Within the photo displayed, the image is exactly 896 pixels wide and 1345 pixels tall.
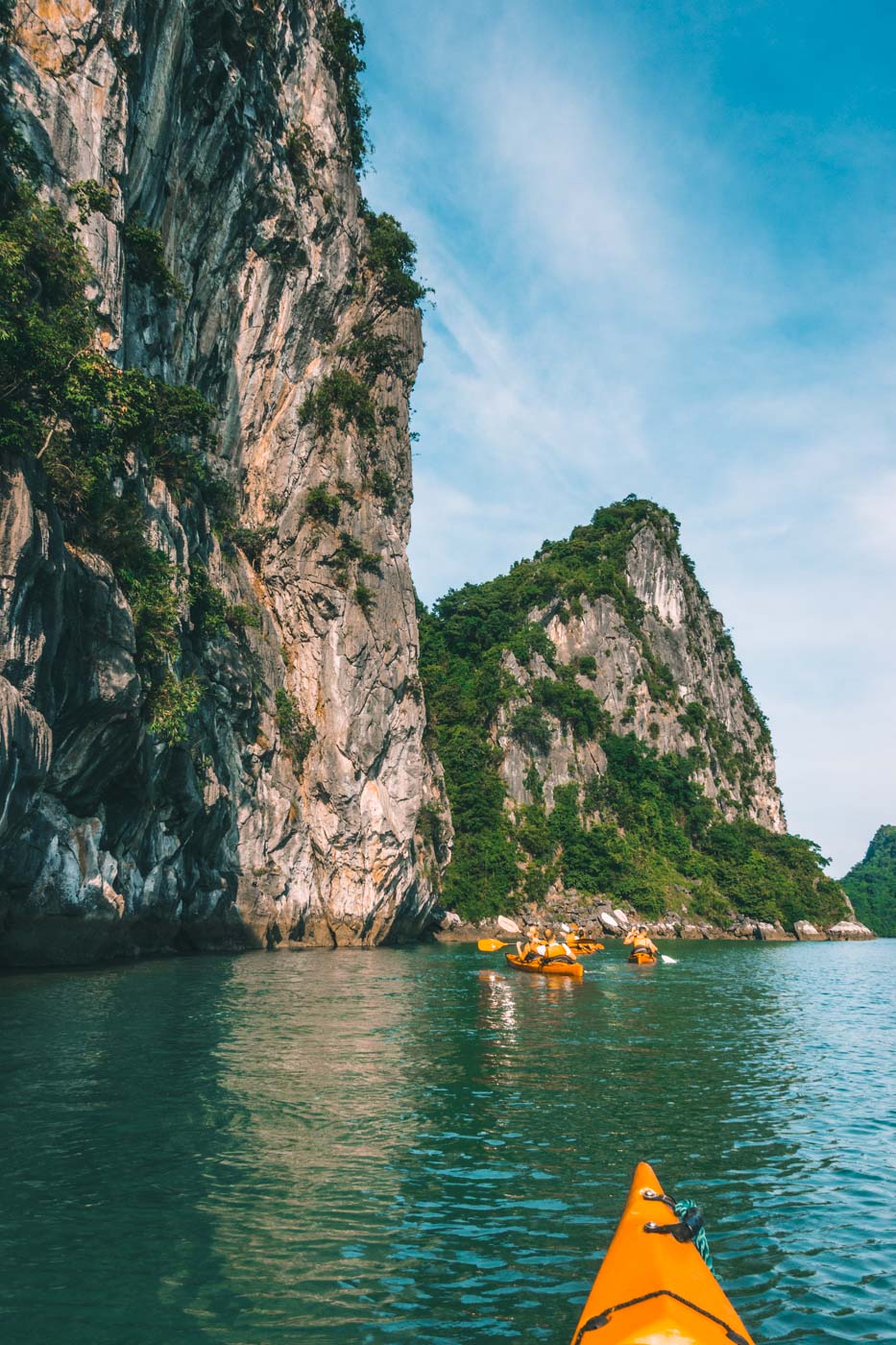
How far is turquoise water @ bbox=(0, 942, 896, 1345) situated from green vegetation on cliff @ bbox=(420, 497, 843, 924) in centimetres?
4473

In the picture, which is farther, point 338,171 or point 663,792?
point 663,792

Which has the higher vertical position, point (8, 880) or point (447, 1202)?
point (8, 880)

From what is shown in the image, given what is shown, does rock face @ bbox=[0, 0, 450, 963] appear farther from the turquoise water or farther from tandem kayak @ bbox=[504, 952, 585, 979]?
tandem kayak @ bbox=[504, 952, 585, 979]

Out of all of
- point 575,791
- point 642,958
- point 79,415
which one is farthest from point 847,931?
point 79,415

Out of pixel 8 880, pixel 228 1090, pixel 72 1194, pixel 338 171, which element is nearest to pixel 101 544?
pixel 8 880

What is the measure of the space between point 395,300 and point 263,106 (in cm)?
1362

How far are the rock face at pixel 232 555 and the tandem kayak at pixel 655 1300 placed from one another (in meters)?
12.5

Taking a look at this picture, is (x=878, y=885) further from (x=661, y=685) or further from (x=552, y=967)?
(x=552, y=967)

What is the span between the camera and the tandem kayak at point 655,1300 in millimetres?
4438

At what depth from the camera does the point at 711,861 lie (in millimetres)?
77625

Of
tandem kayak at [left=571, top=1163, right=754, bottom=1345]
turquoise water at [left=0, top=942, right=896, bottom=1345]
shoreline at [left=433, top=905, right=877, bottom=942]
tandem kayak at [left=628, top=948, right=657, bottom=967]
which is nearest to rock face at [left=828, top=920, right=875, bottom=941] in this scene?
shoreline at [left=433, top=905, right=877, bottom=942]

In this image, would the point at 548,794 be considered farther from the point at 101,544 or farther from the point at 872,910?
the point at 872,910

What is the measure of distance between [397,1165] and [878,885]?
446ft

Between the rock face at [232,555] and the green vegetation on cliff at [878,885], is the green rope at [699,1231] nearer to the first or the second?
the rock face at [232,555]
